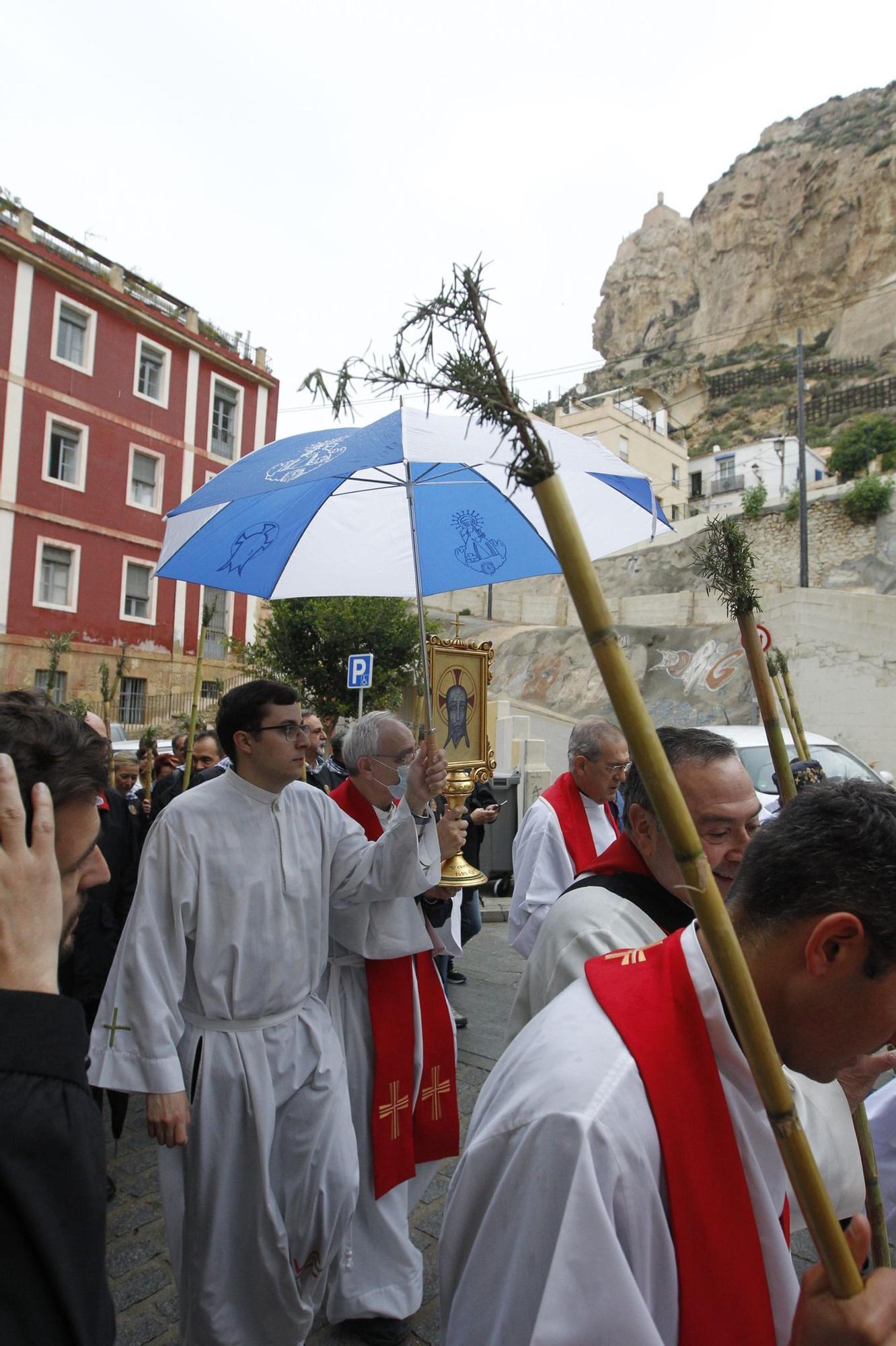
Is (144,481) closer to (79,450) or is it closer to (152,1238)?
(79,450)

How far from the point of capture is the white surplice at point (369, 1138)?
2.88 meters

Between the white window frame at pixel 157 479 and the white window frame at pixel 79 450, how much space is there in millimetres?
1442

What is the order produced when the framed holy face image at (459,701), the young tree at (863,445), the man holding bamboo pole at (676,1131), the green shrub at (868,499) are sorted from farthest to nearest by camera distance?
the young tree at (863,445)
the green shrub at (868,499)
the framed holy face image at (459,701)
the man holding bamboo pole at (676,1131)

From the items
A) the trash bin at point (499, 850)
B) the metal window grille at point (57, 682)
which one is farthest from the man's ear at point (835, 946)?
the metal window grille at point (57, 682)

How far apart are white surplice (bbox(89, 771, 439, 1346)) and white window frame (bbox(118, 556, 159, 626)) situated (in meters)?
24.3

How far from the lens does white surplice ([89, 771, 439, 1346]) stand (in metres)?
2.60

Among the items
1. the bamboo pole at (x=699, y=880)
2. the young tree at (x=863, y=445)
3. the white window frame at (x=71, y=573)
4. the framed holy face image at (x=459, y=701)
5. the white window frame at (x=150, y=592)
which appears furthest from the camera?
the young tree at (x=863, y=445)

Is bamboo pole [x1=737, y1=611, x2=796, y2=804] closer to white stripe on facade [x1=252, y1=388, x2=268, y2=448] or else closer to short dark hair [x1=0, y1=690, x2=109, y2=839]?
short dark hair [x1=0, y1=690, x2=109, y2=839]

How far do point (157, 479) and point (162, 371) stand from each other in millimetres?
3500

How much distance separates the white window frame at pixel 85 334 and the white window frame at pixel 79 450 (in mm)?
1558

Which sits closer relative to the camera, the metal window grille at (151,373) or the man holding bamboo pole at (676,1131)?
the man holding bamboo pole at (676,1131)

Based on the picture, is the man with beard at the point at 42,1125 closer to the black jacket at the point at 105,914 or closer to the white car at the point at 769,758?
the black jacket at the point at 105,914

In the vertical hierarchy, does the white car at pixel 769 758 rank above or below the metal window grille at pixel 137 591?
below

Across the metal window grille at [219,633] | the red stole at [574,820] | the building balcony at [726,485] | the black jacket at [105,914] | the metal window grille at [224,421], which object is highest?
the building balcony at [726,485]
